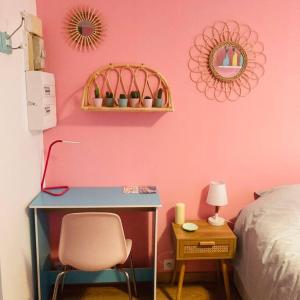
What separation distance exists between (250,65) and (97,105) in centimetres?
119

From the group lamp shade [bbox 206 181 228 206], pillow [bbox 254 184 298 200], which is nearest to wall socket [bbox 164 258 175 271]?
lamp shade [bbox 206 181 228 206]

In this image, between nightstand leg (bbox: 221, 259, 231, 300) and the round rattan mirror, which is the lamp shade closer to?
nightstand leg (bbox: 221, 259, 231, 300)

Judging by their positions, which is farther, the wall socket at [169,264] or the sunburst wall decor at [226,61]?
the wall socket at [169,264]

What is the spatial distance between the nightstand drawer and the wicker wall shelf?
3.12 feet

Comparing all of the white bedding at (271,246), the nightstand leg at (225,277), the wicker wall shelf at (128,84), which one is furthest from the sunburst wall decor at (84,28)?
the nightstand leg at (225,277)

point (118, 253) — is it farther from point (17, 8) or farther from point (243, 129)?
point (17, 8)

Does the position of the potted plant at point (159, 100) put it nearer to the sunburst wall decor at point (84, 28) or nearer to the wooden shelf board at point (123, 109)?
the wooden shelf board at point (123, 109)

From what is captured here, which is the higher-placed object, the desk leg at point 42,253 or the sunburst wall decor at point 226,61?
the sunburst wall decor at point 226,61

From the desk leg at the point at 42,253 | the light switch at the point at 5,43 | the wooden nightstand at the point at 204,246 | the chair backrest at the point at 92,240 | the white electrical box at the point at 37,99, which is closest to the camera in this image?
A: the light switch at the point at 5,43

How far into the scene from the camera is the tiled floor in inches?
92.8

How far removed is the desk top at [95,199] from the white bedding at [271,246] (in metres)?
0.67

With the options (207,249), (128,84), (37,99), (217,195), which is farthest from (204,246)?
(37,99)

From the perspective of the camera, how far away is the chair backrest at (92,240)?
178 centimetres

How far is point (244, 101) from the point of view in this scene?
2.39 meters
